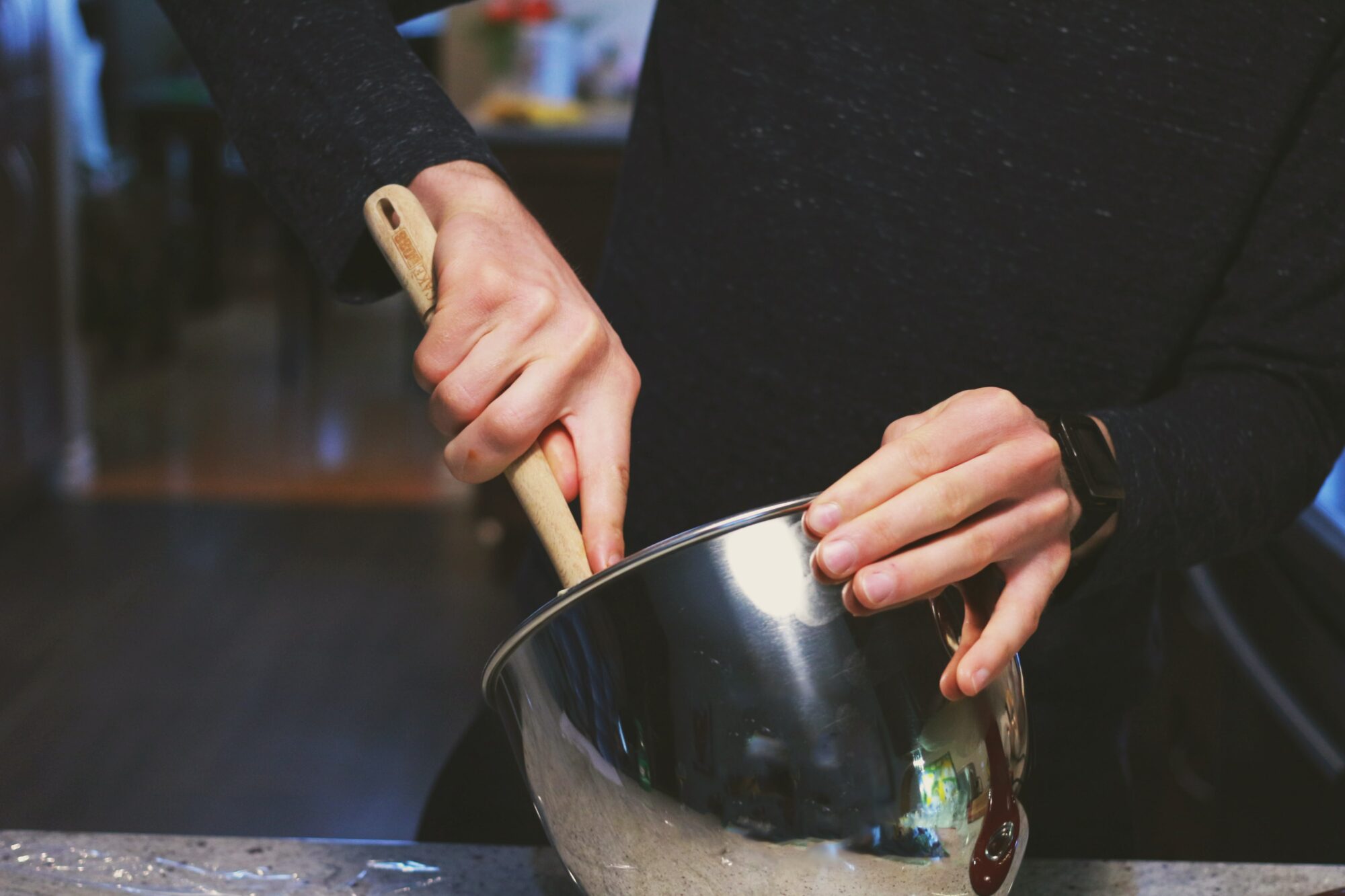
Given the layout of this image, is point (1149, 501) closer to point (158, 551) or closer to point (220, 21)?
point (220, 21)

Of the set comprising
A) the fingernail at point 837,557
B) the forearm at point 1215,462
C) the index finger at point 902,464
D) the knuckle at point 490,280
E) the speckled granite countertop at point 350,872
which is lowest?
the speckled granite countertop at point 350,872

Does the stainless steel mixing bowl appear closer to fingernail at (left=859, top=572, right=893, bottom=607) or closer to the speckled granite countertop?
fingernail at (left=859, top=572, right=893, bottom=607)

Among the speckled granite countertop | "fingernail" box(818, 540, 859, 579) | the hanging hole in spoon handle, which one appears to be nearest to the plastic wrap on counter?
the speckled granite countertop

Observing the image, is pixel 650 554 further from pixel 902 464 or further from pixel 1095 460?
pixel 1095 460

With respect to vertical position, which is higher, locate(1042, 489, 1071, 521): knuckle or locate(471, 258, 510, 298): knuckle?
locate(471, 258, 510, 298): knuckle

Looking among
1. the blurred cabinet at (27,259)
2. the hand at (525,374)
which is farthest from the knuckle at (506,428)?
the blurred cabinet at (27,259)

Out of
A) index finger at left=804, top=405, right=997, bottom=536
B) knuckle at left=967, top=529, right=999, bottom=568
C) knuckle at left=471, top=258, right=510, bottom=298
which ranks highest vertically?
knuckle at left=471, top=258, right=510, bottom=298

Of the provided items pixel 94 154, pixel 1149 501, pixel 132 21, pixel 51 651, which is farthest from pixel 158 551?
pixel 132 21

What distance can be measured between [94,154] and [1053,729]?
5525mm

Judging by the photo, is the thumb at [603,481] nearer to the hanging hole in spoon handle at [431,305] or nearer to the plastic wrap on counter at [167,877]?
the hanging hole in spoon handle at [431,305]

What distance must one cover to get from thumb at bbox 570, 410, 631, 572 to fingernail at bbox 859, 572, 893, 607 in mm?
111

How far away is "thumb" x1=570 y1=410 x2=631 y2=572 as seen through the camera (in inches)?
18.8

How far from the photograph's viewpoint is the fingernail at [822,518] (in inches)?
15.8

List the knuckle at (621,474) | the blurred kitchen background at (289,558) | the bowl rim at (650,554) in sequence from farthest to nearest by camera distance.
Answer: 1. the blurred kitchen background at (289,558)
2. the knuckle at (621,474)
3. the bowl rim at (650,554)
